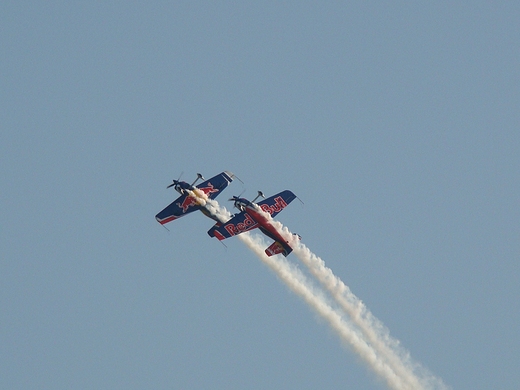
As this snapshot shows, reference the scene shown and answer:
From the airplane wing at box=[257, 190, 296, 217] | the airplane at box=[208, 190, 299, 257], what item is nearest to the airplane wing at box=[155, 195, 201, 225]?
the airplane at box=[208, 190, 299, 257]

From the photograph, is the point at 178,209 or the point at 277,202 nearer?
the point at 277,202

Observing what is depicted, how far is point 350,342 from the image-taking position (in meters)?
102

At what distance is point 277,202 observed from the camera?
106 m

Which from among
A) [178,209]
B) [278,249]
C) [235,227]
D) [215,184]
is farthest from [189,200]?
[278,249]

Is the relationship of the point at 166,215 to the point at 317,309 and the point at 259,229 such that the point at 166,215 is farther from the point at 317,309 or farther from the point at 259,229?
the point at 317,309

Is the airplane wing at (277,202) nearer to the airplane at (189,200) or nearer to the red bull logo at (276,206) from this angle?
the red bull logo at (276,206)

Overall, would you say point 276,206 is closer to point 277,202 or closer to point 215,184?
point 277,202

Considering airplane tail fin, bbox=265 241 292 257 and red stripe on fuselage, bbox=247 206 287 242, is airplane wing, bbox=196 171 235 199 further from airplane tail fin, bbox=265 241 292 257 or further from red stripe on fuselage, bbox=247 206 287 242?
airplane tail fin, bbox=265 241 292 257

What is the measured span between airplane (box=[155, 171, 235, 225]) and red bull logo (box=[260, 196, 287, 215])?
14.3ft

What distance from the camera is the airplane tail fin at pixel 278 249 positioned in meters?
103

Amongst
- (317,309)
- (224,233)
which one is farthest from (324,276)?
(224,233)

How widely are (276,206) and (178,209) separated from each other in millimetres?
8760

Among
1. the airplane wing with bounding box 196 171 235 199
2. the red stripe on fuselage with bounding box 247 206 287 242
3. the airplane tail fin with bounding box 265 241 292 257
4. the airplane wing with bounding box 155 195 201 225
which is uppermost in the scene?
the airplane wing with bounding box 196 171 235 199

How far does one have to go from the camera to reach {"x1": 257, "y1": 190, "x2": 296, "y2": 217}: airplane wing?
105m
